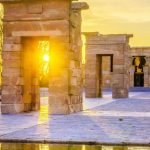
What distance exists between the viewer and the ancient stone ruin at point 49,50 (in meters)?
16.2

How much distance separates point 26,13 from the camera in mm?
16672

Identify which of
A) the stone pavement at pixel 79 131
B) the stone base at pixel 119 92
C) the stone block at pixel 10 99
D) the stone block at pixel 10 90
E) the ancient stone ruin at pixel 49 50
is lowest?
the stone base at pixel 119 92

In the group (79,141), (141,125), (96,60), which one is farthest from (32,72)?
(96,60)

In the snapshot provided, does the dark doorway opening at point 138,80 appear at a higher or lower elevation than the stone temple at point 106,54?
lower

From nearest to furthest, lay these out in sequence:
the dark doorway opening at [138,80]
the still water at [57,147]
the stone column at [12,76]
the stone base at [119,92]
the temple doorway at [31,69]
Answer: the still water at [57,147], the stone column at [12,76], the temple doorway at [31,69], the stone base at [119,92], the dark doorway opening at [138,80]

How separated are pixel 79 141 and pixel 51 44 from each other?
25.2 feet

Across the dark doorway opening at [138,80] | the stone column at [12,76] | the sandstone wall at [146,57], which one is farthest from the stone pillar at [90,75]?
the dark doorway opening at [138,80]

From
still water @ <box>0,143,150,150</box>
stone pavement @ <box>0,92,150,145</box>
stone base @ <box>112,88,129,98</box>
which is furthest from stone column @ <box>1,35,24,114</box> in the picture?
stone base @ <box>112,88,129,98</box>

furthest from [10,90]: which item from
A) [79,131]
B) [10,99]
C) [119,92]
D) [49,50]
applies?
[119,92]

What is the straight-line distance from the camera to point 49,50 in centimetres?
1650

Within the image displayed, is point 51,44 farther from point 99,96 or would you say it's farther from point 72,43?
point 99,96

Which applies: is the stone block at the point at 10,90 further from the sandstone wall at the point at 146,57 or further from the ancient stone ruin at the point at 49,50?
the sandstone wall at the point at 146,57

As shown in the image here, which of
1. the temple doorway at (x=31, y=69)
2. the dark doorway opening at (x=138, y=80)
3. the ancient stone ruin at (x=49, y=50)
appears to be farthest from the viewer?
the dark doorway opening at (x=138, y=80)

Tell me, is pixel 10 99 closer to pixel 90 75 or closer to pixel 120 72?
pixel 90 75
